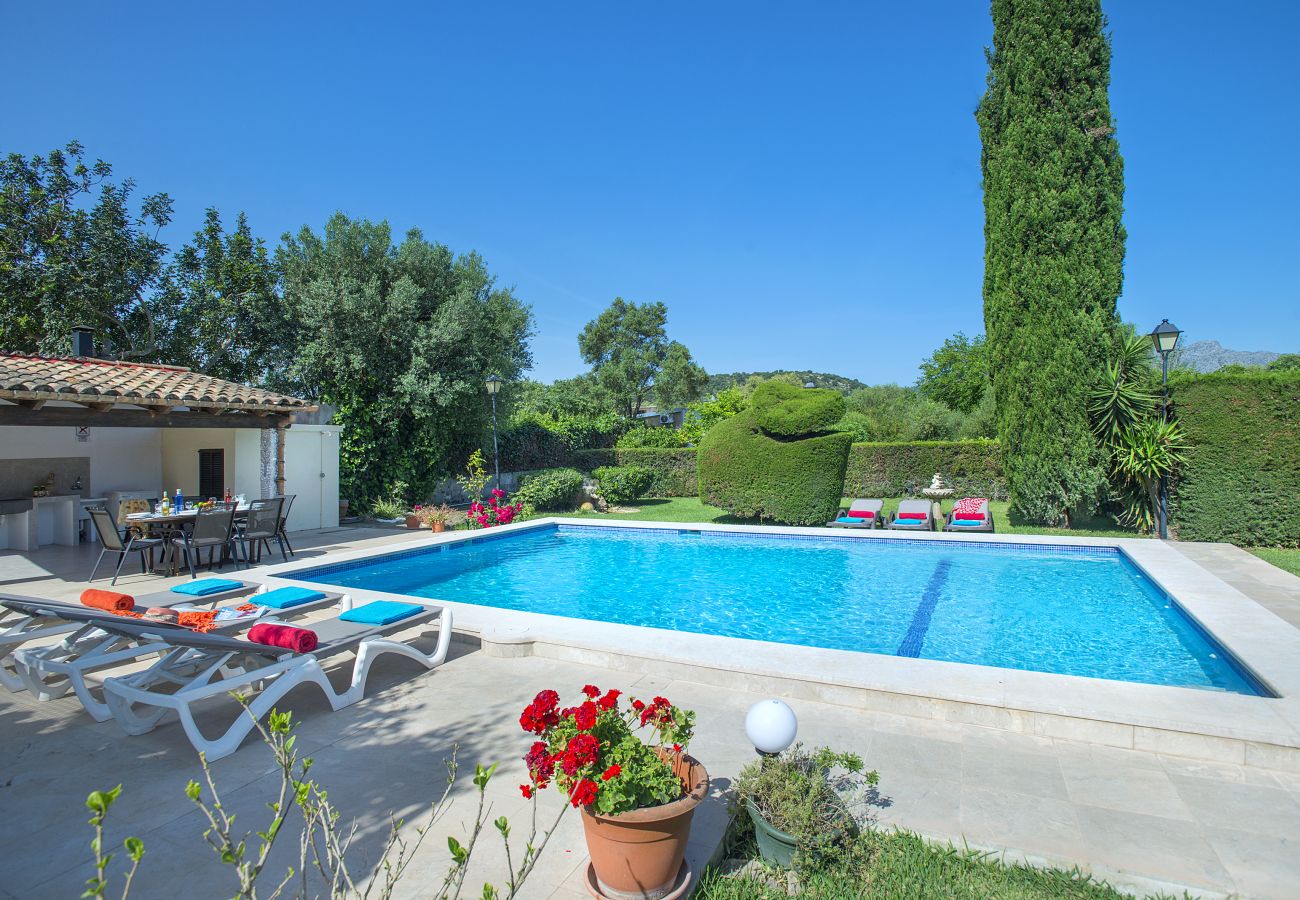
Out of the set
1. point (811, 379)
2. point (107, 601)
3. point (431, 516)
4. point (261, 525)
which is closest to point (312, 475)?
point (431, 516)

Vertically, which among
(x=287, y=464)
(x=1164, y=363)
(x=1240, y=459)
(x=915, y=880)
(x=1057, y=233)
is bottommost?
(x=915, y=880)

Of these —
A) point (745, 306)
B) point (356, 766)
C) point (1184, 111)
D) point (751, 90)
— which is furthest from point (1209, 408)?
point (745, 306)

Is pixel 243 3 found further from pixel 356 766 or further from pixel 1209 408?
pixel 1209 408

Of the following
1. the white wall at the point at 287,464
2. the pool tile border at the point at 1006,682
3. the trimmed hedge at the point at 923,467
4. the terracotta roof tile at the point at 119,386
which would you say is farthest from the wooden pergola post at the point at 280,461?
the trimmed hedge at the point at 923,467

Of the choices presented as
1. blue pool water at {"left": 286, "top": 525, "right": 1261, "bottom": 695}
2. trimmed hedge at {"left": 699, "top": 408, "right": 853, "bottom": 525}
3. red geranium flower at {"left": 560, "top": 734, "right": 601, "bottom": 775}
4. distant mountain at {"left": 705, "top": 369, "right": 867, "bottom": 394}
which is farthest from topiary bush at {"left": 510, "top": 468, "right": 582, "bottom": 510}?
distant mountain at {"left": 705, "top": 369, "right": 867, "bottom": 394}

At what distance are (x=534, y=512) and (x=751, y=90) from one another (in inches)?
454

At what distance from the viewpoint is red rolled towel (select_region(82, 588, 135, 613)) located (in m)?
5.37

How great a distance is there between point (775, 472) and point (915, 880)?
37.0 ft

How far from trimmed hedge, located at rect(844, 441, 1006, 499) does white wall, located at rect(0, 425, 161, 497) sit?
17.1 meters

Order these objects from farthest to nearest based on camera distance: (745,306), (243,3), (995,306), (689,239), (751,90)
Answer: (745,306), (689,239), (751,90), (995,306), (243,3)

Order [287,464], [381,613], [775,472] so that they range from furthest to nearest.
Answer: [775,472], [287,464], [381,613]

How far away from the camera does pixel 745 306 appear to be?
31344mm

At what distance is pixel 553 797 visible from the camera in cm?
359

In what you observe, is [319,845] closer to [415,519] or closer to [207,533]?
[207,533]
